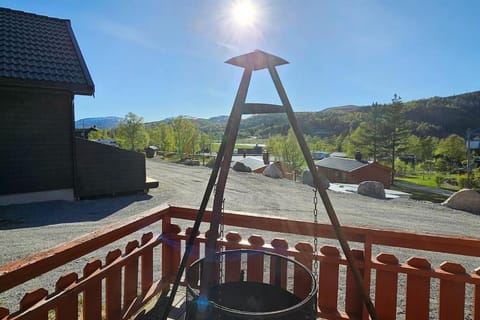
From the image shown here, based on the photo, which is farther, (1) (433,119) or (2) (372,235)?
(1) (433,119)

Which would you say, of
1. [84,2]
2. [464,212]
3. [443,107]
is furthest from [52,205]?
[443,107]

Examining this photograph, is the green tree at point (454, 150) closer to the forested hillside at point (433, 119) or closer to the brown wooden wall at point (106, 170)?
the forested hillside at point (433, 119)

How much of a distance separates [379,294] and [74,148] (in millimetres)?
8515

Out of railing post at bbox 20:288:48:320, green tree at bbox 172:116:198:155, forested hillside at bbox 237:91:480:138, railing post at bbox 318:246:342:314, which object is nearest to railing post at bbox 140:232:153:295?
railing post at bbox 20:288:48:320

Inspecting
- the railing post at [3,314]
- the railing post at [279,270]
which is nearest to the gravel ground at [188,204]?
the railing post at [279,270]

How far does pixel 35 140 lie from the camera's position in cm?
751

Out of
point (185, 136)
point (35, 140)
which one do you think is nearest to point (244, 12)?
point (35, 140)

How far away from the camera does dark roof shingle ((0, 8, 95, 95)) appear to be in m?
6.98

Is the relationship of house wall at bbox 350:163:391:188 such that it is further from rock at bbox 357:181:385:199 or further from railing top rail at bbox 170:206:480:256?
railing top rail at bbox 170:206:480:256

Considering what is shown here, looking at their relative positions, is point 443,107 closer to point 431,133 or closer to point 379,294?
point 431,133

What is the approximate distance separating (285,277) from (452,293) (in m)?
0.94

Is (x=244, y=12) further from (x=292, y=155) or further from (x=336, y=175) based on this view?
(x=336, y=175)

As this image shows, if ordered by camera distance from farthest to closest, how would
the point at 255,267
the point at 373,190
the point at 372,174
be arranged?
the point at 372,174 → the point at 373,190 → the point at 255,267

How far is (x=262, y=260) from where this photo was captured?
200cm
